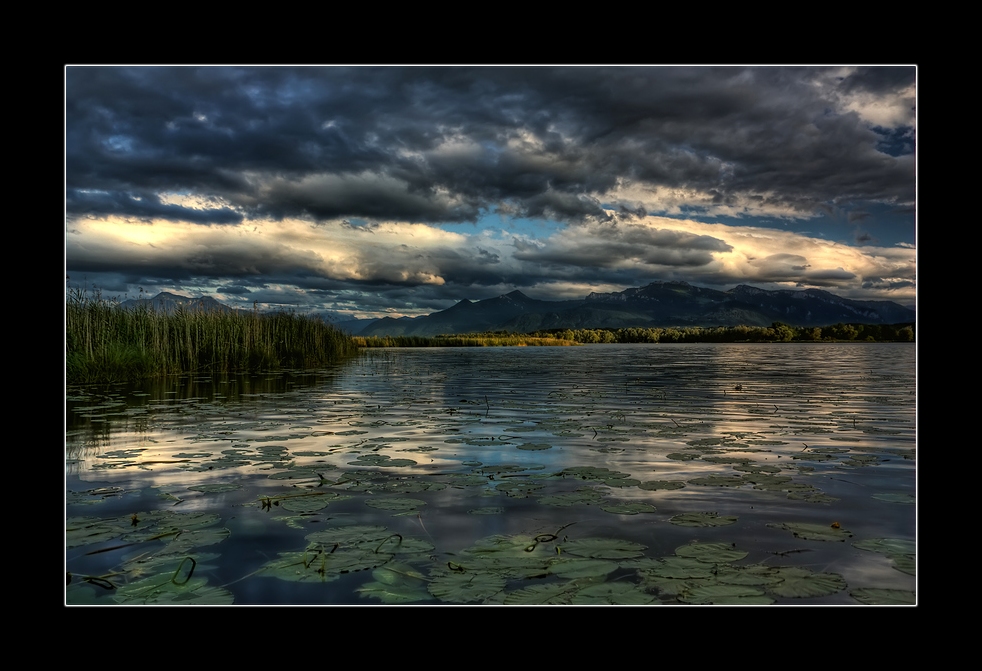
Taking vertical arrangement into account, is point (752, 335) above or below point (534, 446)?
above

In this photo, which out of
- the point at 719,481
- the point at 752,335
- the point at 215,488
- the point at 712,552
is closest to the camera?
the point at 712,552

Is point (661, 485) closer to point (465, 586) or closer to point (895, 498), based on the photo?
point (895, 498)

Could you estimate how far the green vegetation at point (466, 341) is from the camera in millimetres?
72000

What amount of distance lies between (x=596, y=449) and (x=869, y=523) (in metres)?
3.61

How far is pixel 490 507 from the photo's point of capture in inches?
202

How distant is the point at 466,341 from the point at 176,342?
60722 millimetres

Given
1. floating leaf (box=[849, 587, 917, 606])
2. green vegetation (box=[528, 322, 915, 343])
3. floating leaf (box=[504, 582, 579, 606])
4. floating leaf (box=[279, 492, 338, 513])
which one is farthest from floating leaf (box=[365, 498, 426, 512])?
green vegetation (box=[528, 322, 915, 343])

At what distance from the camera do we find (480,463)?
709 centimetres

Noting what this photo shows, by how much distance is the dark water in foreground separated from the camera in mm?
3463

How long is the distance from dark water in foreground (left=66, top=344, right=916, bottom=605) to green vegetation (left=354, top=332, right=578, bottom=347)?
60703 millimetres

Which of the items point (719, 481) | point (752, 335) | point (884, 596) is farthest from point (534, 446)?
point (752, 335)
